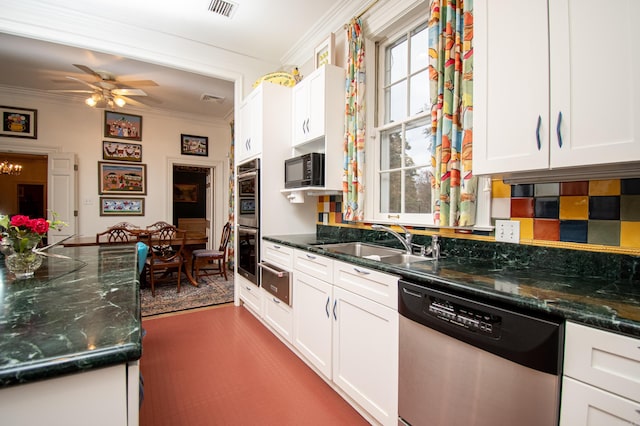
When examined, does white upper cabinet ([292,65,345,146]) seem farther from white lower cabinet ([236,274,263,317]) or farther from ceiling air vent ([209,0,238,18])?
white lower cabinet ([236,274,263,317])

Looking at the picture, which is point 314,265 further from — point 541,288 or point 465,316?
point 541,288

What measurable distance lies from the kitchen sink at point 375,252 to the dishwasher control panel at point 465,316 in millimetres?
642

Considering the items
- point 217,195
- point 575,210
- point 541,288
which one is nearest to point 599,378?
point 541,288

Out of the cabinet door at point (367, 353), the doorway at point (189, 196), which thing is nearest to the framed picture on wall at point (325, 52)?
the cabinet door at point (367, 353)

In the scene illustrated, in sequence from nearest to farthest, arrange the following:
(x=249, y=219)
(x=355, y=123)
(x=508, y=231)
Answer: (x=508, y=231) < (x=355, y=123) < (x=249, y=219)

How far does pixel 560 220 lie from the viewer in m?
1.37

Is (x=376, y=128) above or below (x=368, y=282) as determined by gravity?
above

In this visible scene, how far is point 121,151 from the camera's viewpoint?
17.0ft

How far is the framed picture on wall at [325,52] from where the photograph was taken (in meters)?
2.69

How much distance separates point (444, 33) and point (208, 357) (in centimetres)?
277

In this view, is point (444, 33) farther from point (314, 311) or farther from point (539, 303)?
point (314, 311)

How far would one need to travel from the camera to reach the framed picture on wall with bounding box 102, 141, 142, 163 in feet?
16.6

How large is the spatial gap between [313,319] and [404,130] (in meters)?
1.56

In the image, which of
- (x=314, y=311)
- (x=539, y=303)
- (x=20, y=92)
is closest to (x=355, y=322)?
(x=314, y=311)
